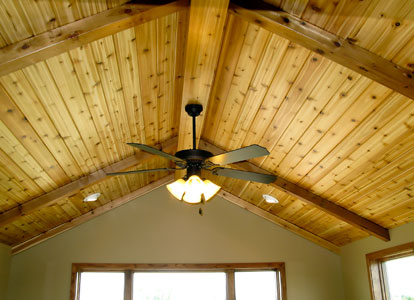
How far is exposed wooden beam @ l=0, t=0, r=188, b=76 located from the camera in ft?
8.86

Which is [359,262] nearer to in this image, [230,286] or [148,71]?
[230,286]

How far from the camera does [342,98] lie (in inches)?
133

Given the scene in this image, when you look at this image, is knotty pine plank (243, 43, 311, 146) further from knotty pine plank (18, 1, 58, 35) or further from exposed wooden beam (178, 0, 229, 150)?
Answer: knotty pine plank (18, 1, 58, 35)

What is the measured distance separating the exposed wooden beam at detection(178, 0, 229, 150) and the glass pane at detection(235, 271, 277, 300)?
3.09 meters

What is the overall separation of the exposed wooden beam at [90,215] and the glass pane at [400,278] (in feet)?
10.7

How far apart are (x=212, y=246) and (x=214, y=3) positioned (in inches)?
168

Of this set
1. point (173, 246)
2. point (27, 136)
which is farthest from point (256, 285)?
point (27, 136)

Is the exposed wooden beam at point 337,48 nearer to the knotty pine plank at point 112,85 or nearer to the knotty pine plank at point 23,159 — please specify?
the knotty pine plank at point 112,85

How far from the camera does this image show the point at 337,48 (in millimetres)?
2844

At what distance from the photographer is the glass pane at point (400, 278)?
4.74 metres

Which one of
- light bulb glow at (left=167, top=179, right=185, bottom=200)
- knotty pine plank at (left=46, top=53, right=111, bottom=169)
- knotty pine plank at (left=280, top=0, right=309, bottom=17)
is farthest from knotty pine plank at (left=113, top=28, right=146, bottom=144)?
knotty pine plank at (left=280, top=0, right=309, bottom=17)

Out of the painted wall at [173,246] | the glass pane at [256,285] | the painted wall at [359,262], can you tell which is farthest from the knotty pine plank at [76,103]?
the painted wall at [359,262]

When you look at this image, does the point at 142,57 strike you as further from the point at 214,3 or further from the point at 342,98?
the point at 342,98

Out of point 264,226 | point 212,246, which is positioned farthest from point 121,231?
point 264,226
